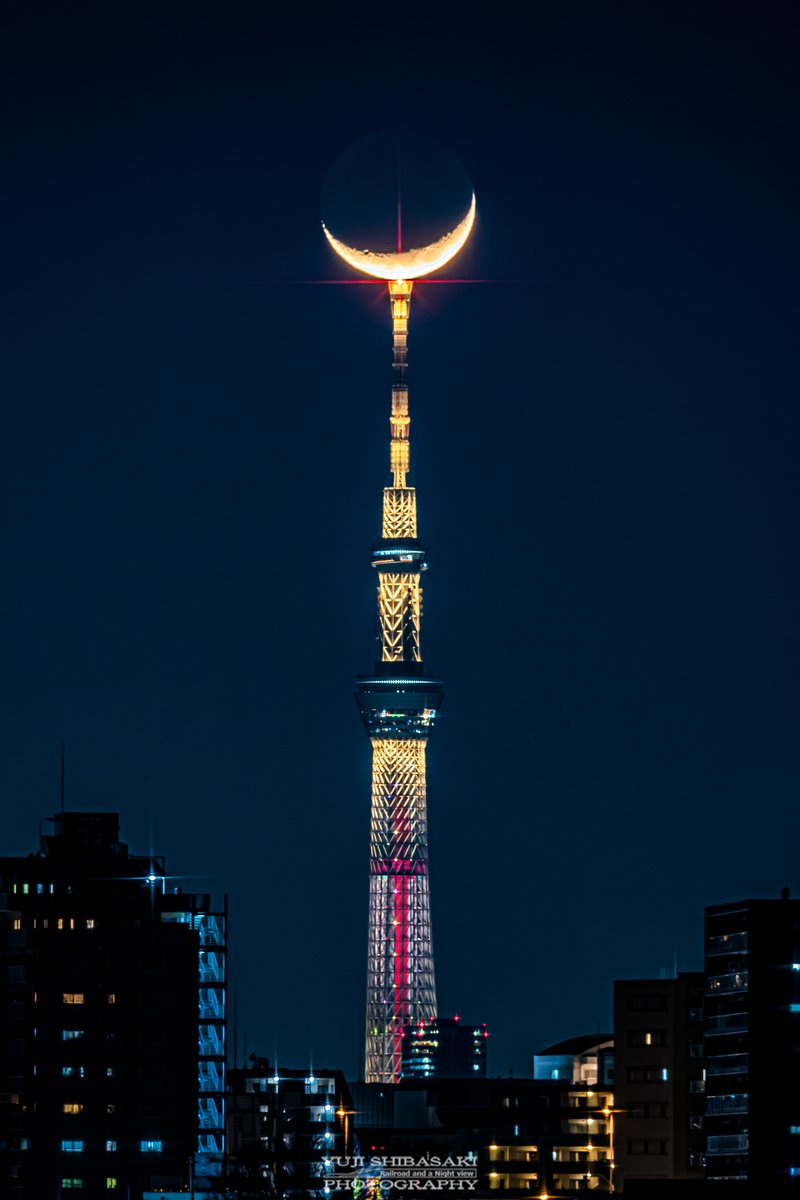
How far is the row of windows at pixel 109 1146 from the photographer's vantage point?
110231mm

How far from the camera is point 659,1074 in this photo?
406ft

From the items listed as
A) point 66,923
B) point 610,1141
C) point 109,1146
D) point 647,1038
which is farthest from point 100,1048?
point 610,1141

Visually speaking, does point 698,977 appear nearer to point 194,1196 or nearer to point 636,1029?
point 636,1029

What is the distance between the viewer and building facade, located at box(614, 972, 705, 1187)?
121750 mm

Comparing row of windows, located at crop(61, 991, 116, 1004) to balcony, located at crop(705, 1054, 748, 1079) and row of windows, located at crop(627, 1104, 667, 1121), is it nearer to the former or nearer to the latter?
balcony, located at crop(705, 1054, 748, 1079)

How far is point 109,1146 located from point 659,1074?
2384 centimetres

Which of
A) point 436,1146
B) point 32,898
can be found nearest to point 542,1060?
point 436,1146

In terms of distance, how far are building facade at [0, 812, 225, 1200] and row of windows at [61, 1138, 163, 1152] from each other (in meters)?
0.07

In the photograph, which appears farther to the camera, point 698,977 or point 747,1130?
point 698,977

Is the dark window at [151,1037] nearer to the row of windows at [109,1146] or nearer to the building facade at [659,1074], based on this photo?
the row of windows at [109,1146]

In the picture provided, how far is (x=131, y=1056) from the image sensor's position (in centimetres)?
11512

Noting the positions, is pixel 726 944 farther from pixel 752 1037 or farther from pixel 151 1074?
pixel 151 1074

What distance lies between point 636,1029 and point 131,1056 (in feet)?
69.9

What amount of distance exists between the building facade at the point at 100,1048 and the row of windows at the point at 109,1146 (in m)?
0.07
